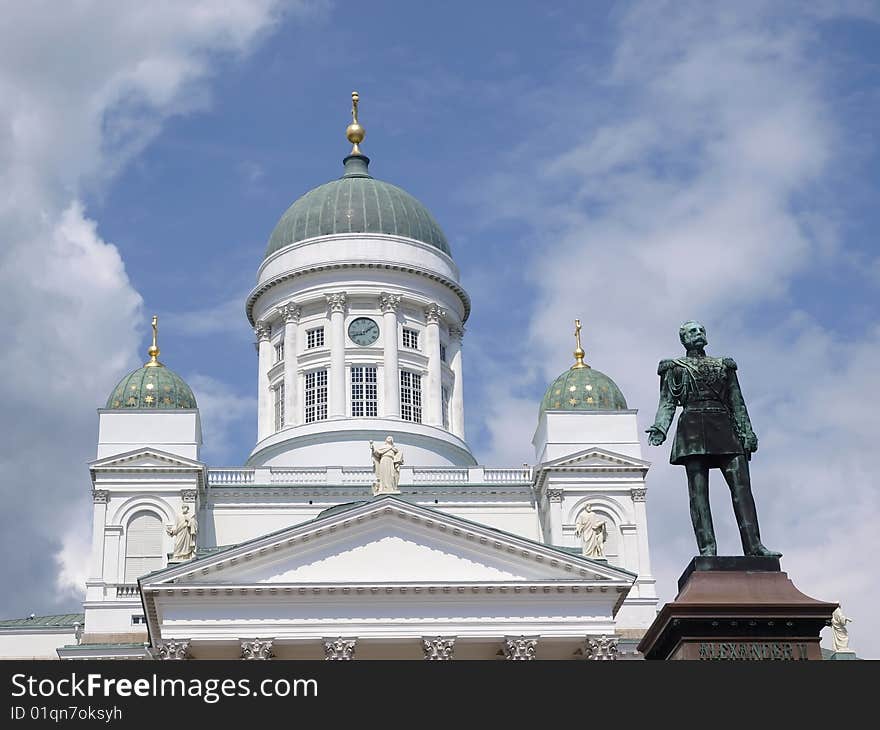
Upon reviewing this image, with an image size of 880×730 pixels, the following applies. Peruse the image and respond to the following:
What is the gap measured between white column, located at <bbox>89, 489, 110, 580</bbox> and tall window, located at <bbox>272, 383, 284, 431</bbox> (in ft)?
42.2

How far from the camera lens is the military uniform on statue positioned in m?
15.5

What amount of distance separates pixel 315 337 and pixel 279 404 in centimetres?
377

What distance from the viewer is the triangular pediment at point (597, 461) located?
232ft

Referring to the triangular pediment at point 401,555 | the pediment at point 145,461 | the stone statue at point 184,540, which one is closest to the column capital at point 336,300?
the pediment at point 145,461

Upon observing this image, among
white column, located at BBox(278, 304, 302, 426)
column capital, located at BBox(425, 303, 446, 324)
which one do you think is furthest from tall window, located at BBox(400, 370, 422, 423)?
white column, located at BBox(278, 304, 302, 426)

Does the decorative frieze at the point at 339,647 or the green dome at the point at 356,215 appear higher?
the green dome at the point at 356,215

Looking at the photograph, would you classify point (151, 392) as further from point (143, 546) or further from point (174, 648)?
point (174, 648)

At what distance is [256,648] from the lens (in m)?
54.5

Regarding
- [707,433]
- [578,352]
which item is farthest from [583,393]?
[707,433]

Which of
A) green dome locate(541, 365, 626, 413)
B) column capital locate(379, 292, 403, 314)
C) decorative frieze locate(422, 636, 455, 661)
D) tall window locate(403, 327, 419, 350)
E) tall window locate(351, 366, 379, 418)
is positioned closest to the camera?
decorative frieze locate(422, 636, 455, 661)

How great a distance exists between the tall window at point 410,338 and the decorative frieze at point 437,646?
89.6 feet

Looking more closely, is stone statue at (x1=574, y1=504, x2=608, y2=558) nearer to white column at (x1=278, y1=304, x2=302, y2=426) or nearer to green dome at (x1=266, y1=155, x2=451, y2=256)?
white column at (x1=278, y1=304, x2=302, y2=426)

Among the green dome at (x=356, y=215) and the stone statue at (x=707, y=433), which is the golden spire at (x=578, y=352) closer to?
the green dome at (x=356, y=215)
